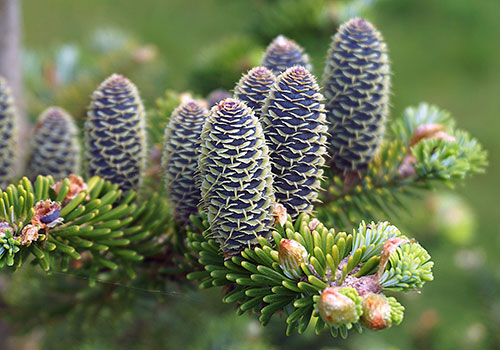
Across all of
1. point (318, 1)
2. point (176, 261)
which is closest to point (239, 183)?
point (176, 261)

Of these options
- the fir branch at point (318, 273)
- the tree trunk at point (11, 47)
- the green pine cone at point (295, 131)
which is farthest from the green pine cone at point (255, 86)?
the tree trunk at point (11, 47)

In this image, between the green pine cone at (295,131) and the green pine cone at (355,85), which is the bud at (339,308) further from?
the green pine cone at (355,85)

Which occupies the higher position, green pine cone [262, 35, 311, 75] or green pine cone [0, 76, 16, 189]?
green pine cone [262, 35, 311, 75]

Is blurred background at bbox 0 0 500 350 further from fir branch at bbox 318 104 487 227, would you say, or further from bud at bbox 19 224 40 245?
bud at bbox 19 224 40 245

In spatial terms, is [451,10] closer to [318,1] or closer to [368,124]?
[318,1]

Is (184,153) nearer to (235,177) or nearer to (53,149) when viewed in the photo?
(235,177)

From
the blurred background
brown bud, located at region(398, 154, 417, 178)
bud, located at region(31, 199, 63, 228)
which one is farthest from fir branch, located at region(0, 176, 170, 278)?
brown bud, located at region(398, 154, 417, 178)
